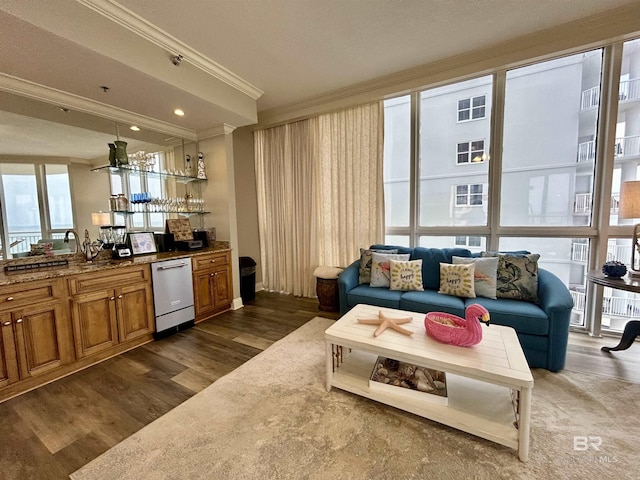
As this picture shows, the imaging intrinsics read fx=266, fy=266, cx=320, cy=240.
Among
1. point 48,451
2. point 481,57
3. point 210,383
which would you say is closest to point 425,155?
point 481,57

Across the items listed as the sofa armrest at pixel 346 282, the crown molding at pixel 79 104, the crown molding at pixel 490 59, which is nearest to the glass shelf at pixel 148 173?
the crown molding at pixel 79 104

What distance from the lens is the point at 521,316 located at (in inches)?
87.0

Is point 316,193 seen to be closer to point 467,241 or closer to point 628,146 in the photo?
point 467,241

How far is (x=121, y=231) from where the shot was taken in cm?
310

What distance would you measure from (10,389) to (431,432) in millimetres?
Result: 2991

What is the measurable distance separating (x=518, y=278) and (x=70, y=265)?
14.2ft

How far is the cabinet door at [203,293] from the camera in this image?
3291mm

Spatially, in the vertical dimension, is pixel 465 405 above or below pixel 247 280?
below

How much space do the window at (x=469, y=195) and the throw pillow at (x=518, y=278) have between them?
2.69ft

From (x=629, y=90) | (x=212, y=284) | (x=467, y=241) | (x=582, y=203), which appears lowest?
(x=212, y=284)

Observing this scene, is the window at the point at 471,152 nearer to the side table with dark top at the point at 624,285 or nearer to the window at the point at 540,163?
the window at the point at 540,163

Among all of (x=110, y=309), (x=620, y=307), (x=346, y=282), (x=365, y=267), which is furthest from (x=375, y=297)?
(x=110, y=309)

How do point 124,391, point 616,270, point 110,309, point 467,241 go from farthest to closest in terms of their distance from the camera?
point 467,241 → point 110,309 → point 616,270 → point 124,391

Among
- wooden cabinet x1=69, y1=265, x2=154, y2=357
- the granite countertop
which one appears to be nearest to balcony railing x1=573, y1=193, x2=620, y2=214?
the granite countertop
